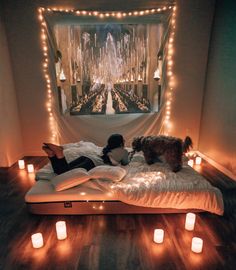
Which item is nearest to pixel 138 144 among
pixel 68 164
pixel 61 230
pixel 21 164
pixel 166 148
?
pixel 166 148

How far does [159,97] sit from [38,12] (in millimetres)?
2311

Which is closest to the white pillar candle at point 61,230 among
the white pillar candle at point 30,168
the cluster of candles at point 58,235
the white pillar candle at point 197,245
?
the cluster of candles at point 58,235

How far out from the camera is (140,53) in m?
3.27

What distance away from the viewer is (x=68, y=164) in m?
2.08

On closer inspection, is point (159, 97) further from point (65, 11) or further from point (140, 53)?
point (65, 11)

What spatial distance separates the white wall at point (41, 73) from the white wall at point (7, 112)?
104mm

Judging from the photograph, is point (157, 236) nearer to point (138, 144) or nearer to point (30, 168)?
point (138, 144)

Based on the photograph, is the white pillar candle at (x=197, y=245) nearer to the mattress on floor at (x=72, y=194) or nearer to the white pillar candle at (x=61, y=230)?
the mattress on floor at (x=72, y=194)

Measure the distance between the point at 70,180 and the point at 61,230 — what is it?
1.33 feet

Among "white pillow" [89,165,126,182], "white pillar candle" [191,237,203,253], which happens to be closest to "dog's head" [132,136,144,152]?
"white pillow" [89,165,126,182]

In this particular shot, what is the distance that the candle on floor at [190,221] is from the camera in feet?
5.31

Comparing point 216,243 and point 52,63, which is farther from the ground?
point 52,63

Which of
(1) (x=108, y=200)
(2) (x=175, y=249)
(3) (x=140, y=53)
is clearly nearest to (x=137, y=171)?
(1) (x=108, y=200)

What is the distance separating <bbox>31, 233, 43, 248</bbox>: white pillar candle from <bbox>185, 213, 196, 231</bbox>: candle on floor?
1151mm
